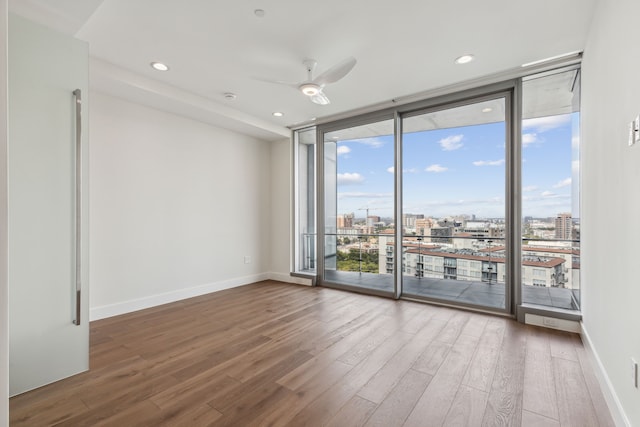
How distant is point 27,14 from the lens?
6.64ft

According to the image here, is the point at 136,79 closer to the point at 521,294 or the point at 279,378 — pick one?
the point at 279,378

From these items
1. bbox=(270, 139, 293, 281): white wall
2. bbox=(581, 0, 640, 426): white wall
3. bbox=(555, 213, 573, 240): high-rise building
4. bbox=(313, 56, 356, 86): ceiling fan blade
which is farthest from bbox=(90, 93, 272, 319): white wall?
bbox=(581, 0, 640, 426): white wall

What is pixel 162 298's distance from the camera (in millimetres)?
3920

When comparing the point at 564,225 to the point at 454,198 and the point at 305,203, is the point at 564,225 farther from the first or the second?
the point at 305,203

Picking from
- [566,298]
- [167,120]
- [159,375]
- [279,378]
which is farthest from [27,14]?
[566,298]

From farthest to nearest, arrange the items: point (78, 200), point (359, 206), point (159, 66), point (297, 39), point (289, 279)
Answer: point (289, 279), point (359, 206), point (159, 66), point (297, 39), point (78, 200)

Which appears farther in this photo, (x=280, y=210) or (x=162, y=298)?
(x=280, y=210)

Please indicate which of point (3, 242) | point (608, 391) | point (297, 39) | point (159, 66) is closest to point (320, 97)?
point (297, 39)

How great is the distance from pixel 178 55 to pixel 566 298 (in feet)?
15.6

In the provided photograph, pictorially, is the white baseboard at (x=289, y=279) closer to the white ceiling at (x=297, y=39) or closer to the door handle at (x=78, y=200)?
the white ceiling at (x=297, y=39)

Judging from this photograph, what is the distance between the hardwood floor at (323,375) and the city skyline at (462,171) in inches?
56.4

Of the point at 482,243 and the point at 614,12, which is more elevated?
the point at 614,12

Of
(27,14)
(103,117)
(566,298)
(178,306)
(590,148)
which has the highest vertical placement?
(27,14)

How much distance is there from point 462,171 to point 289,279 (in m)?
3.27
